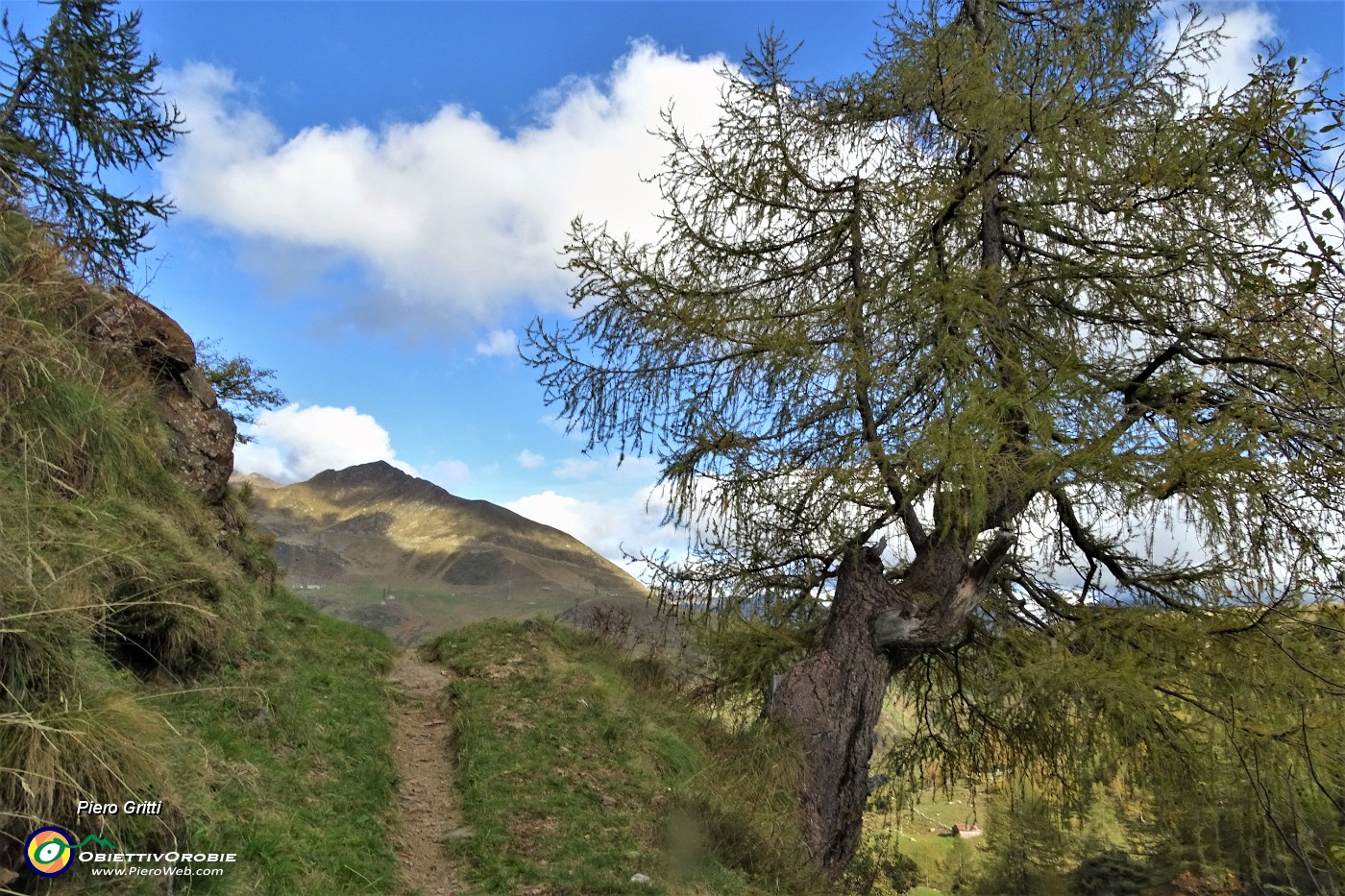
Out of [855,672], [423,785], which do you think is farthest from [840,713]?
[423,785]

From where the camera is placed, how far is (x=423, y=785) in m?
7.12

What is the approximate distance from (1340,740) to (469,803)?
7.39 meters

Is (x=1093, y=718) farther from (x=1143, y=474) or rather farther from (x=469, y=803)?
(x=469, y=803)

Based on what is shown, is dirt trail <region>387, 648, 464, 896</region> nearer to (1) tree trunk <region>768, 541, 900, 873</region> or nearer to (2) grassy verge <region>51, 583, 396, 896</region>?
(2) grassy verge <region>51, 583, 396, 896</region>

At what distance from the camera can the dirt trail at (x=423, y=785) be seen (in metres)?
5.60

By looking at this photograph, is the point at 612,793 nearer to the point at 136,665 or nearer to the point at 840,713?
the point at 840,713

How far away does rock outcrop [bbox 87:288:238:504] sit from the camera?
8492 mm

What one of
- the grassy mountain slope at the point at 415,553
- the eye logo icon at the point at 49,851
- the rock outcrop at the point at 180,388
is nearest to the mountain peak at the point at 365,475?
the grassy mountain slope at the point at 415,553

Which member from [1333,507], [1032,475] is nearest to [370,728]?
[1032,475]

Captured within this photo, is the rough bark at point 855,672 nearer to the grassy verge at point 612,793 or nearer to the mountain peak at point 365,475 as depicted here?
the grassy verge at point 612,793

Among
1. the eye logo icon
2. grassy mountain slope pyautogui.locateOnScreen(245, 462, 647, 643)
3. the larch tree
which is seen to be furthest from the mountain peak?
the eye logo icon

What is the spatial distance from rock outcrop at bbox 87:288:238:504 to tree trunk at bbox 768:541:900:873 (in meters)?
7.43

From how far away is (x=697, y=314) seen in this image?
7387mm

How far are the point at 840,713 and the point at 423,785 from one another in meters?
4.16
